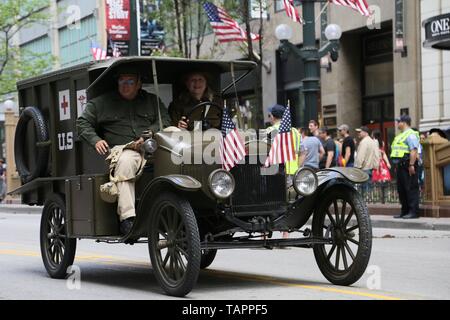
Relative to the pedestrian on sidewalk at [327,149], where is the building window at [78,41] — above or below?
above

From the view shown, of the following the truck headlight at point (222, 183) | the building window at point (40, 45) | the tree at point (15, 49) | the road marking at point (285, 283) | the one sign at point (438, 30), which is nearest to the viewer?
the road marking at point (285, 283)

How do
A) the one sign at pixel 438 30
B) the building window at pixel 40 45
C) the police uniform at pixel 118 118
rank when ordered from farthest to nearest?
the building window at pixel 40 45
the one sign at pixel 438 30
the police uniform at pixel 118 118

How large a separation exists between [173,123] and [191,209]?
6.64 ft

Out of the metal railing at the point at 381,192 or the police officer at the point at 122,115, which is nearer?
the police officer at the point at 122,115

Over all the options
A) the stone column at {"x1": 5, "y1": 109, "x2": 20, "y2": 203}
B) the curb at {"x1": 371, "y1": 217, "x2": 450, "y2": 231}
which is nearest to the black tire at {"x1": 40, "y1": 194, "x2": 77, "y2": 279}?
the curb at {"x1": 371, "y1": 217, "x2": 450, "y2": 231}

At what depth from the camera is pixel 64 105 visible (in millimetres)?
10305

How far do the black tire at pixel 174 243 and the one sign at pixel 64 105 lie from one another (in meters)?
2.26

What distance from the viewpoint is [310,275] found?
9.90m

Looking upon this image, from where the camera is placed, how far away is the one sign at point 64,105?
10203 mm

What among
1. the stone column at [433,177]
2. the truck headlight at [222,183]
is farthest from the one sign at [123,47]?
the truck headlight at [222,183]

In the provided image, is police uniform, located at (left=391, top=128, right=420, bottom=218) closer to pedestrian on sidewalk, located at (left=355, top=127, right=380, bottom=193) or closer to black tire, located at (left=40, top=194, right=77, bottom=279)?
pedestrian on sidewalk, located at (left=355, top=127, right=380, bottom=193)

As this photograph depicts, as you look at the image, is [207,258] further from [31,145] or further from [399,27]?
[399,27]

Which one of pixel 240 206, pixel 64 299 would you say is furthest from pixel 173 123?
pixel 64 299

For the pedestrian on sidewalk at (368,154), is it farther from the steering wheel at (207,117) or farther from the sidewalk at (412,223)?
the steering wheel at (207,117)
